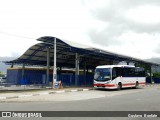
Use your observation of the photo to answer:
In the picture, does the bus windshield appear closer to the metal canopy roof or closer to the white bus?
the white bus

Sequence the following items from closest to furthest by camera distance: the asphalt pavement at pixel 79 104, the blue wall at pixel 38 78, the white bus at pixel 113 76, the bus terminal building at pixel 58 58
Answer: the asphalt pavement at pixel 79 104, the white bus at pixel 113 76, the bus terminal building at pixel 58 58, the blue wall at pixel 38 78

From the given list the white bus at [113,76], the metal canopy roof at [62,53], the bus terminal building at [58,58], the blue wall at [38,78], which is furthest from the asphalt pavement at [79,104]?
the blue wall at [38,78]

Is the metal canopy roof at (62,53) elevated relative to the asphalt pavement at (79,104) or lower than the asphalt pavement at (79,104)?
elevated

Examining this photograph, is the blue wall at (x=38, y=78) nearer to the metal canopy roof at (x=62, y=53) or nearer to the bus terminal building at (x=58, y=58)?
the bus terminal building at (x=58, y=58)

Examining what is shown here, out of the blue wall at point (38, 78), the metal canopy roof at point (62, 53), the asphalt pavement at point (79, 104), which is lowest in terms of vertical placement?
the asphalt pavement at point (79, 104)

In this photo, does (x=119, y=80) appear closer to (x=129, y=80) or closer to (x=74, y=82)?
(x=129, y=80)

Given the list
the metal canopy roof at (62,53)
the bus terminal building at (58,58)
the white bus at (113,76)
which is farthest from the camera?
the bus terminal building at (58,58)

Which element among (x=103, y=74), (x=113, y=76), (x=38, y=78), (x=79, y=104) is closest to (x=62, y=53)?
(x=38, y=78)

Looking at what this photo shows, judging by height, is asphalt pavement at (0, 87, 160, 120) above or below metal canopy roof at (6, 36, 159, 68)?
below

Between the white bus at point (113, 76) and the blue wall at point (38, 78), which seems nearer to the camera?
the white bus at point (113, 76)

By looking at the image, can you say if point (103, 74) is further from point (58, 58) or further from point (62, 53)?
point (58, 58)

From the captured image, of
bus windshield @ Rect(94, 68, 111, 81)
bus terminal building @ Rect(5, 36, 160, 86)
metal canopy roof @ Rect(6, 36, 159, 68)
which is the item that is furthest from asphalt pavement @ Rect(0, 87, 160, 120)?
metal canopy roof @ Rect(6, 36, 159, 68)

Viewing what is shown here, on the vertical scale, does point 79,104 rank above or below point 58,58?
below

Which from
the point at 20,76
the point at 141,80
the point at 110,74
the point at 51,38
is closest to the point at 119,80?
the point at 110,74
